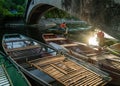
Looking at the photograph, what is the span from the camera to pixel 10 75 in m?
8.98

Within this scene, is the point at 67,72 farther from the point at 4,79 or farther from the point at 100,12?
the point at 100,12

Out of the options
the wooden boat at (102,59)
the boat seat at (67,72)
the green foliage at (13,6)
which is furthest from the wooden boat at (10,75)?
the green foliage at (13,6)

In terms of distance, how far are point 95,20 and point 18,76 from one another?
4798 mm

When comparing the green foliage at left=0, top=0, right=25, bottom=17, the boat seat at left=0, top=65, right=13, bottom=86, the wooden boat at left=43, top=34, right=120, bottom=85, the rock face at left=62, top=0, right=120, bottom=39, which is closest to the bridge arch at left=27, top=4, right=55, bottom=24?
the green foliage at left=0, top=0, right=25, bottom=17

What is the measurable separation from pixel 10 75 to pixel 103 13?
5.32 metres

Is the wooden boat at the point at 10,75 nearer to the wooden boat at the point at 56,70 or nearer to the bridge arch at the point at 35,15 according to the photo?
the wooden boat at the point at 56,70

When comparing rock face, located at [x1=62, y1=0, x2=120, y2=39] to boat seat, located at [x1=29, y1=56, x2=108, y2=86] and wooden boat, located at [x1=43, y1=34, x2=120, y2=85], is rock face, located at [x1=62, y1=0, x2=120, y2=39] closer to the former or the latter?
wooden boat, located at [x1=43, y1=34, x2=120, y2=85]

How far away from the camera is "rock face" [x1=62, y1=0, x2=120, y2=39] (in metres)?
8.69

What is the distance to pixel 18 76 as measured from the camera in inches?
344

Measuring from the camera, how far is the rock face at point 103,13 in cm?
869

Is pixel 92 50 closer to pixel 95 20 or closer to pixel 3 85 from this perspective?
pixel 95 20

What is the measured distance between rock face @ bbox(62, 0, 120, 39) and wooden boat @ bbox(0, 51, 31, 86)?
4555mm

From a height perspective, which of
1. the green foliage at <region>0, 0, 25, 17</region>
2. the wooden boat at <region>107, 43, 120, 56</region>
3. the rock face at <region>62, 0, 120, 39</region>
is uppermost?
the green foliage at <region>0, 0, 25, 17</region>

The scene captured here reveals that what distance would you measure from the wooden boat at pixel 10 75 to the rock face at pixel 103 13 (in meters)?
4.55
